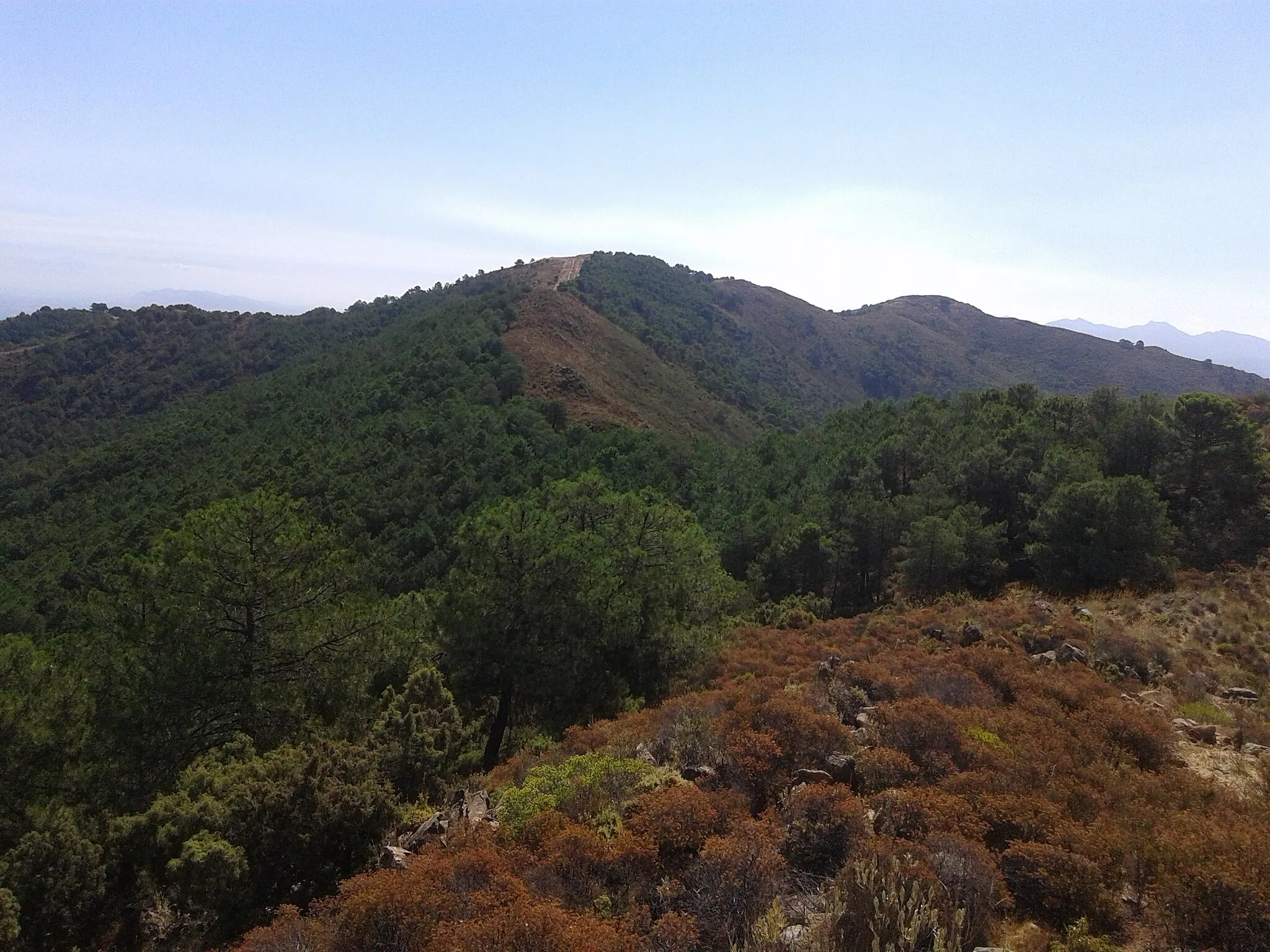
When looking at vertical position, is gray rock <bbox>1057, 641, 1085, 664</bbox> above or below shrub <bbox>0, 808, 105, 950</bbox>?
above

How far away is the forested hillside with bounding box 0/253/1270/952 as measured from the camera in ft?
20.0

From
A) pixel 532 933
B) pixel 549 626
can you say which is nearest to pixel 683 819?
pixel 532 933

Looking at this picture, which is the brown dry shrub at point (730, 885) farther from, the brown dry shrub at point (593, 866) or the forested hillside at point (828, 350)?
the forested hillside at point (828, 350)

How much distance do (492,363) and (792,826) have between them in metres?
59.5

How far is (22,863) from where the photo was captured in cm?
894

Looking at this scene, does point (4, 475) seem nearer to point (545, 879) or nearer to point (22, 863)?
point (22, 863)

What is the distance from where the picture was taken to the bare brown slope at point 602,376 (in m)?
63.7

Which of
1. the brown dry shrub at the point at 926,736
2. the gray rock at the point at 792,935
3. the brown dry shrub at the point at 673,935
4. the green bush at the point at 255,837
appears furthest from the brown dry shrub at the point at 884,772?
the green bush at the point at 255,837

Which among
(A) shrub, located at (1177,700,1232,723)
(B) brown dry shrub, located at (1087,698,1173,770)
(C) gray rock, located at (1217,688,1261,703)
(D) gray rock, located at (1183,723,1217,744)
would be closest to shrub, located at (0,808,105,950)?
(B) brown dry shrub, located at (1087,698,1173,770)

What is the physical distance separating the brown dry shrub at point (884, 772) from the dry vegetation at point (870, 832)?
3 cm

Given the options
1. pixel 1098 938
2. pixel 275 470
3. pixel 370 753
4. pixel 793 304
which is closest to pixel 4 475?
pixel 275 470

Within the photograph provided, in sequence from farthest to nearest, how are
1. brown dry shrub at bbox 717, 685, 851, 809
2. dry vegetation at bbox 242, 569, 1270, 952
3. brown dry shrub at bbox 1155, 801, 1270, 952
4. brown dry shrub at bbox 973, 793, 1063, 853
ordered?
1. brown dry shrub at bbox 717, 685, 851, 809
2. brown dry shrub at bbox 973, 793, 1063, 853
3. dry vegetation at bbox 242, 569, 1270, 952
4. brown dry shrub at bbox 1155, 801, 1270, 952

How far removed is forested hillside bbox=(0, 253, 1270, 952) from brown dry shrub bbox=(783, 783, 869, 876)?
4cm

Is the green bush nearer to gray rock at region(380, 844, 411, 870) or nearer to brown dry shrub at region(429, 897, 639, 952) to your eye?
gray rock at region(380, 844, 411, 870)
